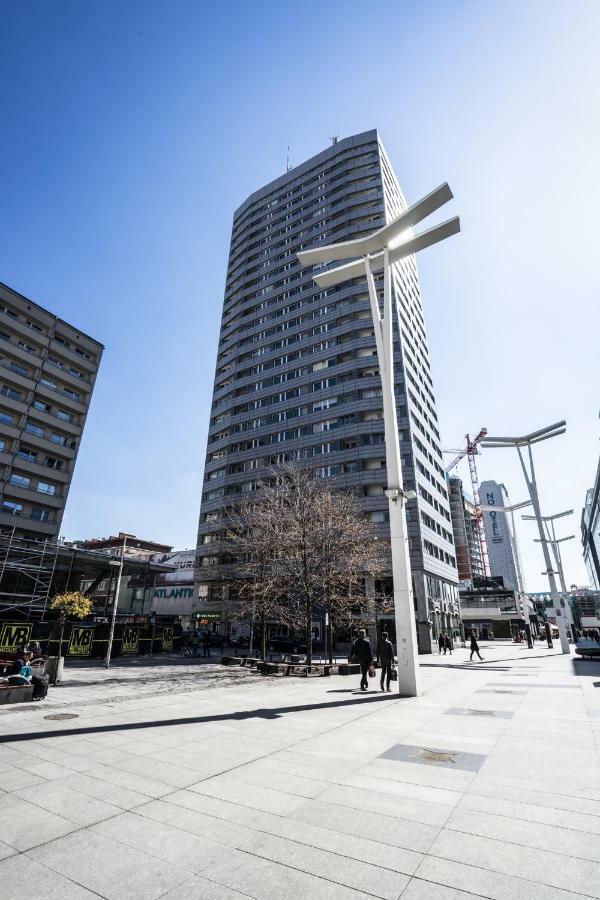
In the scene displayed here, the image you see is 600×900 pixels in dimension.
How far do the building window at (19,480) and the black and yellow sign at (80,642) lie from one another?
23.0m

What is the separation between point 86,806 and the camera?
4613mm

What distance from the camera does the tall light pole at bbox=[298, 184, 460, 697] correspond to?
12.6 metres

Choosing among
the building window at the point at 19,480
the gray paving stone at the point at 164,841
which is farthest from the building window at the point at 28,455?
the gray paving stone at the point at 164,841

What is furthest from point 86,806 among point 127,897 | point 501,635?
point 501,635

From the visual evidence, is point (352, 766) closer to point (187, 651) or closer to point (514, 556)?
point (187, 651)

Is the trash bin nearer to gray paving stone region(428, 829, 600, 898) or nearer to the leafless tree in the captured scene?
the leafless tree

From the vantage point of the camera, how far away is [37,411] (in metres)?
46.4

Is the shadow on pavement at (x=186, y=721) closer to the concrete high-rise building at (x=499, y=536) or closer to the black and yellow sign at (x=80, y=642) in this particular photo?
the black and yellow sign at (x=80, y=642)

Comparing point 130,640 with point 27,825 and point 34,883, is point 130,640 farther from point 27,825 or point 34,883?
point 34,883

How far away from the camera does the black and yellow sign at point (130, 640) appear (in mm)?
29797

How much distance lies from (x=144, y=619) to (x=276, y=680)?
106 ft

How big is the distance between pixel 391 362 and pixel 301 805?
12656 mm

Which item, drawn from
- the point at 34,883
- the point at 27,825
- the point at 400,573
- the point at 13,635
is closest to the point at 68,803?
the point at 27,825

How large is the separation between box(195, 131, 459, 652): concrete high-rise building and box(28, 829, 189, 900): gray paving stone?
118ft
